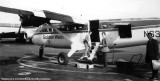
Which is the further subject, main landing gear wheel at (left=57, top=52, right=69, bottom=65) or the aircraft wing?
main landing gear wheel at (left=57, top=52, right=69, bottom=65)

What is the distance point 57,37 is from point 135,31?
18.0ft

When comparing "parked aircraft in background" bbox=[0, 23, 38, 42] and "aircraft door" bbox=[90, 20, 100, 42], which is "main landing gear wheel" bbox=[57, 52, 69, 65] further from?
"parked aircraft in background" bbox=[0, 23, 38, 42]

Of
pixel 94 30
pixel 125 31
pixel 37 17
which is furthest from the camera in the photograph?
pixel 94 30

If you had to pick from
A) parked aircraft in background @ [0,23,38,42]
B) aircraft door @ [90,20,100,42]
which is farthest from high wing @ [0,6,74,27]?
parked aircraft in background @ [0,23,38,42]

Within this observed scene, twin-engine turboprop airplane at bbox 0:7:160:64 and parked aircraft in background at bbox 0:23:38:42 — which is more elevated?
twin-engine turboprop airplane at bbox 0:7:160:64

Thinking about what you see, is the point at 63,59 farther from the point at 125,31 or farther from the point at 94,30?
the point at 125,31

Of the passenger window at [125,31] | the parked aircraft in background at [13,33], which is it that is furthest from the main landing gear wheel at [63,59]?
the parked aircraft in background at [13,33]

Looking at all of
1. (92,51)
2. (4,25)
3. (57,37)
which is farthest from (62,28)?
(4,25)

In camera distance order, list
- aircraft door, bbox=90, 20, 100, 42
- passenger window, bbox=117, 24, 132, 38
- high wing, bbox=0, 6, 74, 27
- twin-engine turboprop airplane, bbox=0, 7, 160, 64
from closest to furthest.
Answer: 1. high wing, bbox=0, 6, 74, 27
2. twin-engine turboprop airplane, bbox=0, 7, 160, 64
3. passenger window, bbox=117, 24, 132, 38
4. aircraft door, bbox=90, 20, 100, 42

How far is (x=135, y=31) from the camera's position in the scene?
40.1ft

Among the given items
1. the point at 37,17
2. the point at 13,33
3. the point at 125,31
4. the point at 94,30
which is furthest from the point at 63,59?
the point at 13,33

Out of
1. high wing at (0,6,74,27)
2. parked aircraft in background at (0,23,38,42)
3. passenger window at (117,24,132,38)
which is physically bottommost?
parked aircraft in background at (0,23,38,42)

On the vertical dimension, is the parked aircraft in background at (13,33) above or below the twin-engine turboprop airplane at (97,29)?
below

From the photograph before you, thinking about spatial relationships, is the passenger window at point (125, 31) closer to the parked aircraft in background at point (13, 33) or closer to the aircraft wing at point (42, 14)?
the aircraft wing at point (42, 14)
